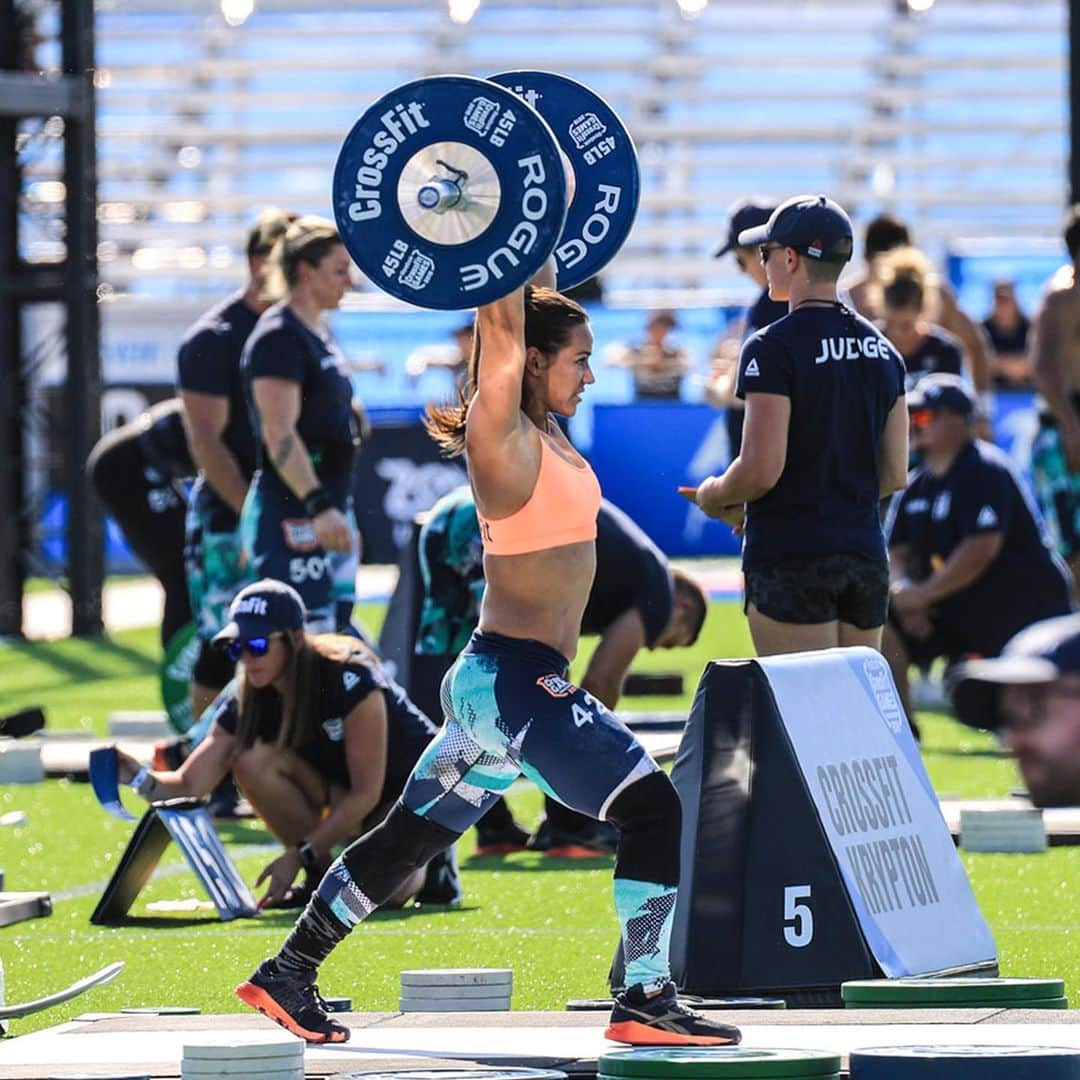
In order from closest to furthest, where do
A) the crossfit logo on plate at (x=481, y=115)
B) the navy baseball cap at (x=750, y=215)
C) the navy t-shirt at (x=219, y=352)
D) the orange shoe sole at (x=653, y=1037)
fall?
the orange shoe sole at (x=653, y=1037) < the crossfit logo on plate at (x=481, y=115) < the navy baseball cap at (x=750, y=215) < the navy t-shirt at (x=219, y=352)

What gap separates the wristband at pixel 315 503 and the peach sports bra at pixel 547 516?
3.53m

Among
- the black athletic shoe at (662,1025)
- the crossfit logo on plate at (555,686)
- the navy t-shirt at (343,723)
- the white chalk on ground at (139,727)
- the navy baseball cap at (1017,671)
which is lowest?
the white chalk on ground at (139,727)

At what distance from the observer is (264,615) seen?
22.4 feet

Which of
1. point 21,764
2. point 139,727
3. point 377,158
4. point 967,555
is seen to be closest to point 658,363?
point 139,727

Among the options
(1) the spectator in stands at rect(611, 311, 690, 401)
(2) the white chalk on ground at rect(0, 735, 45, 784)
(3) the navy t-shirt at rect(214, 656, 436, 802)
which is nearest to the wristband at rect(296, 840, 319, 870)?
(3) the navy t-shirt at rect(214, 656, 436, 802)

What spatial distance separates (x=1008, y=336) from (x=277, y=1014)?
15.7 meters

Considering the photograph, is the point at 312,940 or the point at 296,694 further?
the point at 296,694

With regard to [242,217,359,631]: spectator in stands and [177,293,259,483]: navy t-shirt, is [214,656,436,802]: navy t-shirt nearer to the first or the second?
[242,217,359,631]: spectator in stands

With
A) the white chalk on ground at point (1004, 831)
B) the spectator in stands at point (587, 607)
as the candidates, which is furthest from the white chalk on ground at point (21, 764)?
the white chalk on ground at point (1004, 831)

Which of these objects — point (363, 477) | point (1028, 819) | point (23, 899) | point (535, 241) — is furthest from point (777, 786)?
point (363, 477)

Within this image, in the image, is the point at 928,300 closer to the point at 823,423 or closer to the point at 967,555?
the point at 967,555

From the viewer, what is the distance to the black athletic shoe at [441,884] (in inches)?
274

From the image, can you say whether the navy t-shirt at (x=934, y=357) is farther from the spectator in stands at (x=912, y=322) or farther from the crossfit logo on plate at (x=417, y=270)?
the crossfit logo on plate at (x=417, y=270)

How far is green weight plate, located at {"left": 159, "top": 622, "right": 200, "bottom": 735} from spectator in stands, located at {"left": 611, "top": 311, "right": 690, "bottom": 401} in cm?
999
